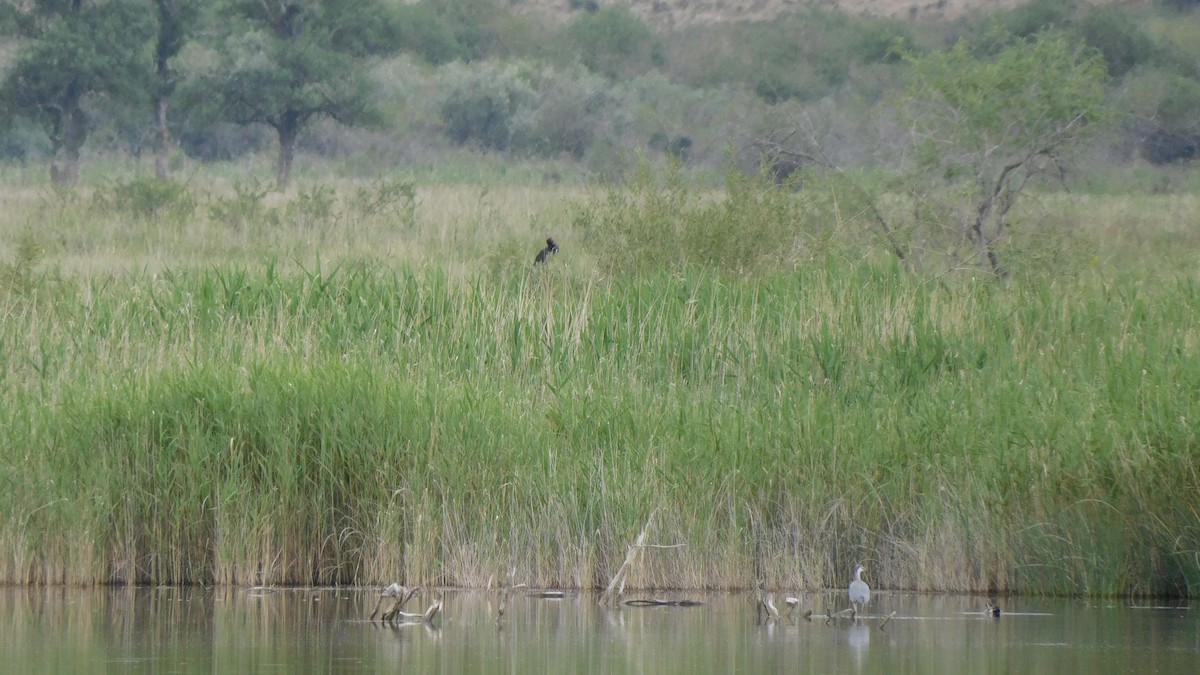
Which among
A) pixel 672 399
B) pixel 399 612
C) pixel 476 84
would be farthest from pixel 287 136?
pixel 399 612

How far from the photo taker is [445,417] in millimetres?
8695

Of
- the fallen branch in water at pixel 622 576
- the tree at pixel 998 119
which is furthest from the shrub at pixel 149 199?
the fallen branch in water at pixel 622 576

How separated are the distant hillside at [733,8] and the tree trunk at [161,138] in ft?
80.7

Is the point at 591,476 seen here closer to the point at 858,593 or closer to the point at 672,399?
the point at 672,399

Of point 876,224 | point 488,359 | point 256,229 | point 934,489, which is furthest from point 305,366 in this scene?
point 256,229

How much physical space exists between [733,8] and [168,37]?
27243mm

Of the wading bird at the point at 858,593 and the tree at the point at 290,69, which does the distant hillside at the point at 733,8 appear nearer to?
the tree at the point at 290,69

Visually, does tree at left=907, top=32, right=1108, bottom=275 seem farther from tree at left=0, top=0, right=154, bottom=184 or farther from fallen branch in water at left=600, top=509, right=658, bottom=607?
tree at left=0, top=0, right=154, bottom=184

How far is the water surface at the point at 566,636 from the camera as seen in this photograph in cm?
610

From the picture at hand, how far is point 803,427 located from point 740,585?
39.1 inches

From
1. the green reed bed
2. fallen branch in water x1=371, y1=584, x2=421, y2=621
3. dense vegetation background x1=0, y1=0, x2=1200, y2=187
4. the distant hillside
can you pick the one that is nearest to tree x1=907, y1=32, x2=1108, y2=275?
the green reed bed

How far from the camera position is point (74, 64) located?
31.8m

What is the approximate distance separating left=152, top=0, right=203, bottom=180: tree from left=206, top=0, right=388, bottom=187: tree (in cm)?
102

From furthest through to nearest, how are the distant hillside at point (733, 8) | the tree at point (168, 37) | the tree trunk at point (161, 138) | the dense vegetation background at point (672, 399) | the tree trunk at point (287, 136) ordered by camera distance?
the distant hillside at point (733, 8) → the tree at point (168, 37) → the tree trunk at point (287, 136) → the tree trunk at point (161, 138) → the dense vegetation background at point (672, 399)
